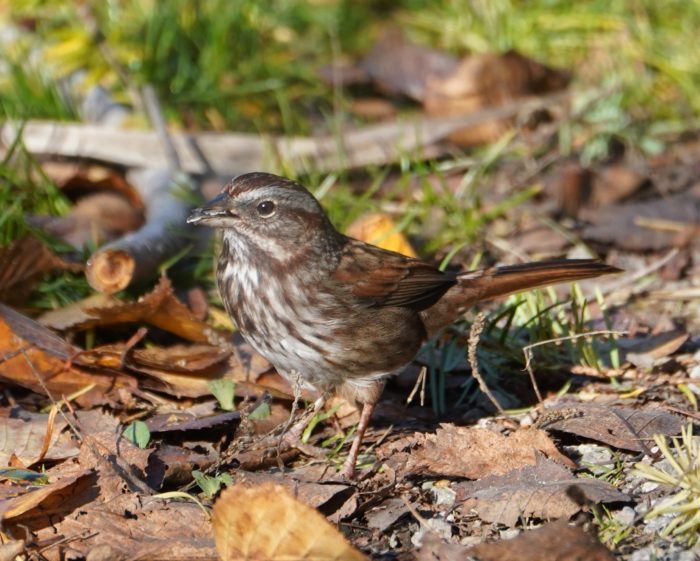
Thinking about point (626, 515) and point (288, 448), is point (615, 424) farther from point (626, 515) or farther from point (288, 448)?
point (288, 448)

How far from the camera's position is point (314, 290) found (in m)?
4.59

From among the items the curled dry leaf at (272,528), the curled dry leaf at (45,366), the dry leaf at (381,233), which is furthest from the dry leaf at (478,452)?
the dry leaf at (381,233)

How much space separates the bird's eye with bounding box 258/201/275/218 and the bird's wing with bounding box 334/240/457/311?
1.26 feet

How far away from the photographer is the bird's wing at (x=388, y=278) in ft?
15.5

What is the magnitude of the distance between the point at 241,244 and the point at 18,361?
112 centimetres

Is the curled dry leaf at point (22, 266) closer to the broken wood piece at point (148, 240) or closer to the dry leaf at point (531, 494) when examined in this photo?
the broken wood piece at point (148, 240)

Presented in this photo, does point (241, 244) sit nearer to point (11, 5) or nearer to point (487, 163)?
point (487, 163)

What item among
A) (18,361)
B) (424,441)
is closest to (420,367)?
(424,441)

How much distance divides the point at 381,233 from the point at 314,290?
4.68 feet

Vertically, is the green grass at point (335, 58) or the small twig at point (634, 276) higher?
the green grass at point (335, 58)

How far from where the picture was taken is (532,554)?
11.1 ft

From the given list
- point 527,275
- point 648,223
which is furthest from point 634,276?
point 527,275

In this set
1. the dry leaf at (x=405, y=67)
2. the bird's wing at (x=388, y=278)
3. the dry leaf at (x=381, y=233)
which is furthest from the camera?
the dry leaf at (x=405, y=67)

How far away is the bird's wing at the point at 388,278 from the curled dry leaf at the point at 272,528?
4.73ft
